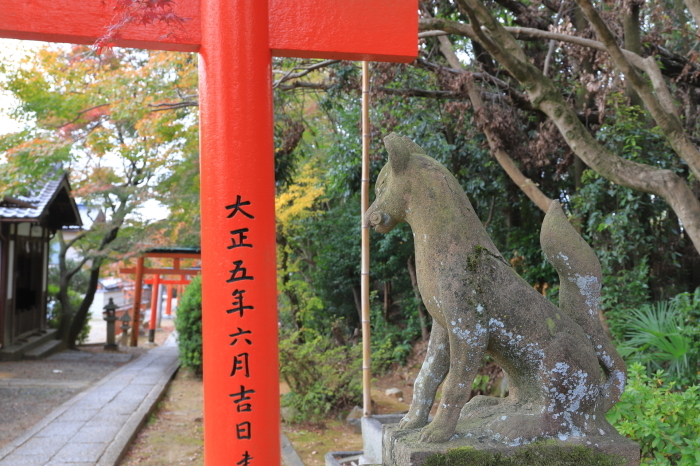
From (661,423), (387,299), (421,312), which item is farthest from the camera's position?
(387,299)

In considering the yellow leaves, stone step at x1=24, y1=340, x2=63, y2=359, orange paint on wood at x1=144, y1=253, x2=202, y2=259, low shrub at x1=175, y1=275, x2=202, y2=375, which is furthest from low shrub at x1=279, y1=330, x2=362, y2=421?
orange paint on wood at x1=144, y1=253, x2=202, y2=259

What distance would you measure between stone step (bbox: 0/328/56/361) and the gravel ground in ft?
0.84

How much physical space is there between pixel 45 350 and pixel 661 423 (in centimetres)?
1357

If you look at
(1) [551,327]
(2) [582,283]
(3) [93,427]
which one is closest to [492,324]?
(1) [551,327]

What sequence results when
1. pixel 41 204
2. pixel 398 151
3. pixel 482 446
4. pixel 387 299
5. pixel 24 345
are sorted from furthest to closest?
pixel 24 345, pixel 387 299, pixel 41 204, pixel 398 151, pixel 482 446

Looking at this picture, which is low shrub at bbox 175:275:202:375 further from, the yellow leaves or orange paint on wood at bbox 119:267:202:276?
orange paint on wood at bbox 119:267:202:276

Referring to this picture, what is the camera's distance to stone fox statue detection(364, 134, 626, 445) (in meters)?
2.56

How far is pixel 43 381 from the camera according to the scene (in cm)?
1048

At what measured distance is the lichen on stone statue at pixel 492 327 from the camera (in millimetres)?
2559

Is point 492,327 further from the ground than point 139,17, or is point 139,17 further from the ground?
point 139,17

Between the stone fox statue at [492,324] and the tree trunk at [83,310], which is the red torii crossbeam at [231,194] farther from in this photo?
the tree trunk at [83,310]

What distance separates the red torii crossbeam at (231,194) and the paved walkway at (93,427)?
351 centimetres

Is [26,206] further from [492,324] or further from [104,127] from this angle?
[492,324]

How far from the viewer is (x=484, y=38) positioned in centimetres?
509
